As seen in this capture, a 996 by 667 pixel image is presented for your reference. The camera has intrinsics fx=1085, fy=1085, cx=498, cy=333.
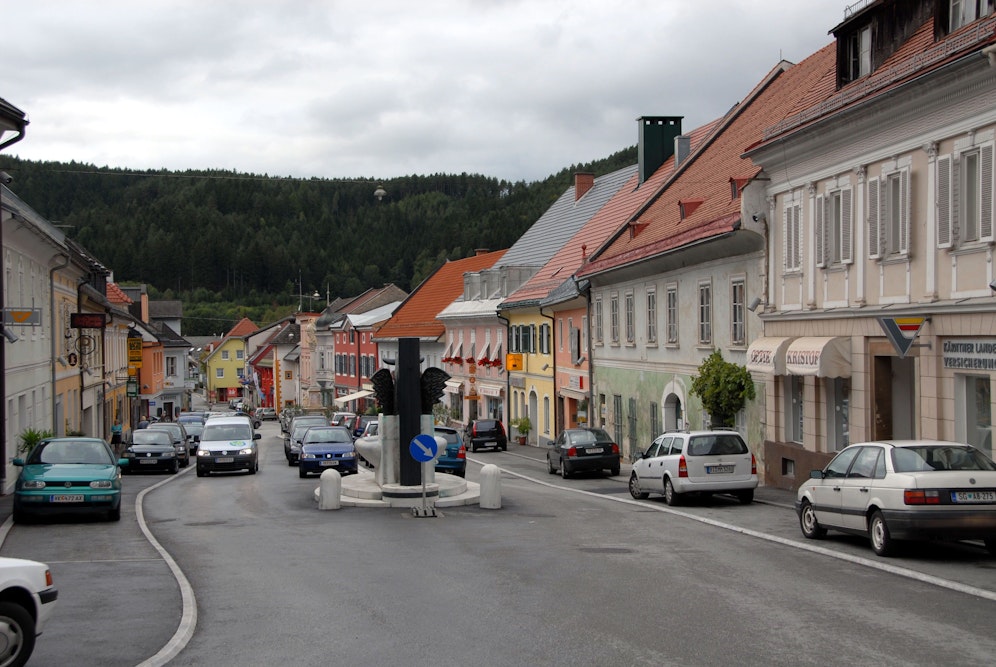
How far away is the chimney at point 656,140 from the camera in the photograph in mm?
45000

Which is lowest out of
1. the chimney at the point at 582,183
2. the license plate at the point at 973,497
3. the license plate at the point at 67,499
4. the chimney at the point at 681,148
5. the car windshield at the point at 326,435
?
the car windshield at the point at 326,435

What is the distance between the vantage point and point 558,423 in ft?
152

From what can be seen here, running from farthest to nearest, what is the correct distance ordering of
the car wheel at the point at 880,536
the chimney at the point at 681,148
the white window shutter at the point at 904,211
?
1. the chimney at the point at 681,148
2. the white window shutter at the point at 904,211
3. the car wheel at the point at 880,536

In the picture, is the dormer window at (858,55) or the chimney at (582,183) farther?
the chimney at (582,183)

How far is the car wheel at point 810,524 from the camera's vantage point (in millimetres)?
16125

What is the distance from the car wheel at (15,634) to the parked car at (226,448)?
2648cm

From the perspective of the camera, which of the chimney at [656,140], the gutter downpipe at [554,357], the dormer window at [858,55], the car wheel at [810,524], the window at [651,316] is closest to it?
the car wheel at [810,524]

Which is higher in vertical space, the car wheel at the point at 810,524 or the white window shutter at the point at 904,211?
the white window shutter at the point at 904,211

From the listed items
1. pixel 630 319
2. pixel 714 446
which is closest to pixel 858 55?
pixel 714 446

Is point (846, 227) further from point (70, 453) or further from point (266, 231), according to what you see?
point (266, 231)

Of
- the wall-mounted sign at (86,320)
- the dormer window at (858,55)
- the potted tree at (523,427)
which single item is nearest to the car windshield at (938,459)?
the dormer window at (858,55)

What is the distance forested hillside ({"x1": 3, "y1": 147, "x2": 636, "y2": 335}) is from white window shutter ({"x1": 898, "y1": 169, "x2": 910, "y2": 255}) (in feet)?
355

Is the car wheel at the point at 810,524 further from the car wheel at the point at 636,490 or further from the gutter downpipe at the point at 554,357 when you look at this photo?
the gutter downpipe at the point at 554,357

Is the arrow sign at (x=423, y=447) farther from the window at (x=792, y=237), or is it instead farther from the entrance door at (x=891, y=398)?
the window at (x=792, y=237)
